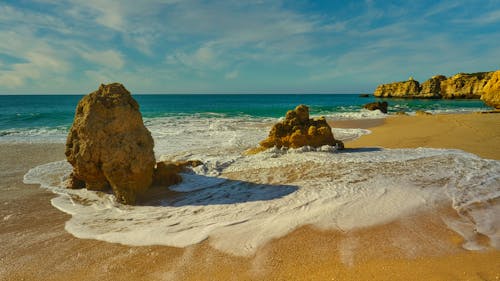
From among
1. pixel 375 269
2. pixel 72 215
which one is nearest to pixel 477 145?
pixel 375 269

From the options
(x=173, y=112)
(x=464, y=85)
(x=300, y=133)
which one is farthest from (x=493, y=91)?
(x=464, y=85)

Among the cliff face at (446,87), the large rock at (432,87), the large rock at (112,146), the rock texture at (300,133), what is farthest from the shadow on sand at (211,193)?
the large rock at (432,87)

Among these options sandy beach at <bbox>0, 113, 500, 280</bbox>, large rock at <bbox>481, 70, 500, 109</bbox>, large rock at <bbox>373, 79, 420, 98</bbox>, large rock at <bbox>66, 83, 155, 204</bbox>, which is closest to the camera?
sandy beach at <bbox>0, 113, 500, 280</bbox>

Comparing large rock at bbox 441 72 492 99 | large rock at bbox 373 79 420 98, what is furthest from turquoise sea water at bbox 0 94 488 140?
large rock at bbox 373 79 420 98

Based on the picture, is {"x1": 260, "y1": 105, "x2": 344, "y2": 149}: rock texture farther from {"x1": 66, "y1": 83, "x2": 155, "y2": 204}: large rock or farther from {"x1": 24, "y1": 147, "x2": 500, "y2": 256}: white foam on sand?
{"x1": 66, "y1": 83, "x2": 155, "y2": 204}: large rock

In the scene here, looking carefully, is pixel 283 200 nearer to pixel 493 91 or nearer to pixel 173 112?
pixel 493 91

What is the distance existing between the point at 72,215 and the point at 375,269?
3.84 meters

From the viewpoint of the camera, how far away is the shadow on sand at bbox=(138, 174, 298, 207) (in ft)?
14.4

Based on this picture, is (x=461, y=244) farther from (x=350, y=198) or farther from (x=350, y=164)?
(x=350, y=164)

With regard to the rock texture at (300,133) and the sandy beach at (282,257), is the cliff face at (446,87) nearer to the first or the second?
the rock texture at (300,133)

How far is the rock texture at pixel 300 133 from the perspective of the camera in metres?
7.50

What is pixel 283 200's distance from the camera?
4.27 m

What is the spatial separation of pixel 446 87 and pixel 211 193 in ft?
245

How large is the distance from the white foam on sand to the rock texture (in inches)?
40.7
